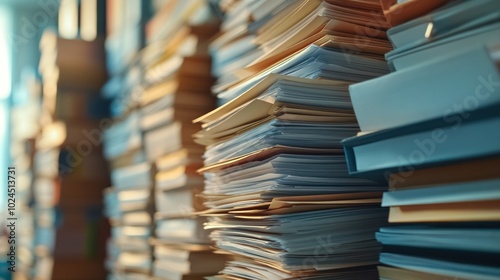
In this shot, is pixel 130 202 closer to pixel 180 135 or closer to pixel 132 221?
pixel 132 221

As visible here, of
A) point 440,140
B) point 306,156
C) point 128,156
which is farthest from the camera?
point 128,156

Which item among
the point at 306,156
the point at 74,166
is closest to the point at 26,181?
the point at 74,166

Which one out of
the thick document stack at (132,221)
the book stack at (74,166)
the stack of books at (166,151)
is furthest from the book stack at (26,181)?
the stack of books at (166,151)

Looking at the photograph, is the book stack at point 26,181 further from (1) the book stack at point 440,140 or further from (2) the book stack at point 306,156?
(1) the book stack at point 440,140

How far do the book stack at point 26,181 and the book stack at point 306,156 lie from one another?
6.52 feet

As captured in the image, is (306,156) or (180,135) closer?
(306,156)

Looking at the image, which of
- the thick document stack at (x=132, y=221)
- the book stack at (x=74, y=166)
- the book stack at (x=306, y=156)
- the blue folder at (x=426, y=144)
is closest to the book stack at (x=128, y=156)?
the thick document stack at (x=132, y=221)

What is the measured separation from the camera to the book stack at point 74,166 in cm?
224

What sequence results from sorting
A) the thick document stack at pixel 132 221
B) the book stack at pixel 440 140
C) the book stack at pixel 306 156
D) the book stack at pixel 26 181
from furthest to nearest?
the book stack at pixel 26 181, the thick document stack at pixel 132 221, the book stack at pixel 306 156, the book stack at pixel 440 140

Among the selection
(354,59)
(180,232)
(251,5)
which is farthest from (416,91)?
(180,232)

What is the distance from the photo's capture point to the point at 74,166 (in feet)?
7.44

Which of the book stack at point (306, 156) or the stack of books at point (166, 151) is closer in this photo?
the book stack at point (306, 156)

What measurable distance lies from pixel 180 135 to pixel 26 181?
1940mm

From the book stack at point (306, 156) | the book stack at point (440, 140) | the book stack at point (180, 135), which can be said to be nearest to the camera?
the book stack at point (440, 140)
